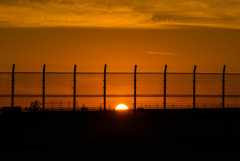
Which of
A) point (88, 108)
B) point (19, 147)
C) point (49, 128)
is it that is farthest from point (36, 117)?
point (88, 108)

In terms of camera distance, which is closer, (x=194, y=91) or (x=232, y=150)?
(x=232, y=150)

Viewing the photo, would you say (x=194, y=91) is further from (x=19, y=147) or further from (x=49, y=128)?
(x=19, y=147)

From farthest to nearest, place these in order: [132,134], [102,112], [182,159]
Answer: [102,112]
[132,134]
[182,159]

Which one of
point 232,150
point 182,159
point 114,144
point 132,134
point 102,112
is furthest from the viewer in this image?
point 102,112

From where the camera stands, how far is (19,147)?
36.4ft

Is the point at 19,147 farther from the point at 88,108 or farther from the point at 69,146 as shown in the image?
the point at 88,108

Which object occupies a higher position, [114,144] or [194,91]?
[194,91]

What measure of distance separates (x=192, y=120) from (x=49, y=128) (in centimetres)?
412

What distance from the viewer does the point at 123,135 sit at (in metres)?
12.6

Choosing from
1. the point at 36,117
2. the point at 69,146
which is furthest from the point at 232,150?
the point at 36,117

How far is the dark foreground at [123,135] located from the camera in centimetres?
1045

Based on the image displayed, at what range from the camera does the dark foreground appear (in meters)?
10.4

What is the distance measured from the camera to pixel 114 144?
11.7 meters

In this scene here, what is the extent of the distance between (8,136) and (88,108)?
4.94 metres
